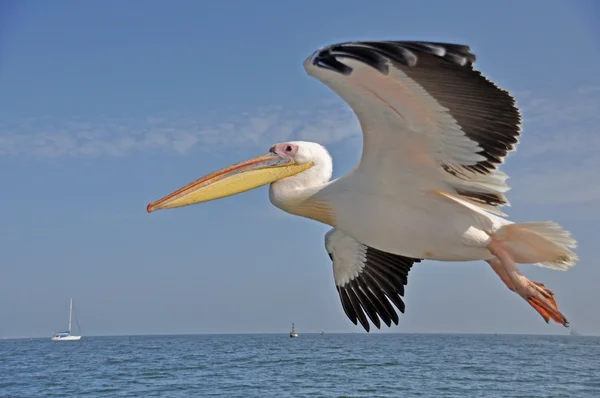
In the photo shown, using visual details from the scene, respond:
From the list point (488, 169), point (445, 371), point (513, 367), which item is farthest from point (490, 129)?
point (513, 367)

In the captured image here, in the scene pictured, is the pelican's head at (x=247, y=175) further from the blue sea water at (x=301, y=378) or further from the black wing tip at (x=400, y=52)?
the blue sea water at (x=301, y=378)

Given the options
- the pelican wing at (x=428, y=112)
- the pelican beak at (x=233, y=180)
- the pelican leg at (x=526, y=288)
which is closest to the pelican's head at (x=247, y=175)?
the pelican beak at (x=233, y=180)

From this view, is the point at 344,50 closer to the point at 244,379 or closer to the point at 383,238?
the point at 383,238

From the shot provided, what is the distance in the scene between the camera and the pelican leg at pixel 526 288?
18.5 feet

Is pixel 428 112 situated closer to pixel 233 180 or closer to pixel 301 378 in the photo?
pixel 233 180

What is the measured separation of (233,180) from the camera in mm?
6230

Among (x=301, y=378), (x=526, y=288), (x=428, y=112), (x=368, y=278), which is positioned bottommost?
(x=301, y=378)

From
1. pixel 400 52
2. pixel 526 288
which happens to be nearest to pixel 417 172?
pixel 526 288

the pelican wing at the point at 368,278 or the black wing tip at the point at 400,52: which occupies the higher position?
the black wing tip at the point at 400,52

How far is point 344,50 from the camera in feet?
14.3

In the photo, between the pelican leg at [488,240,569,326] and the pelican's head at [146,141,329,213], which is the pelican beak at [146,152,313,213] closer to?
the pelican's head at [146,141,329,213]

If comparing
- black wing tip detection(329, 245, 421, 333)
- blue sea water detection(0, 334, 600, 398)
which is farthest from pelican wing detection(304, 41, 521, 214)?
blue sea water detection(0, 334, 600, 398)

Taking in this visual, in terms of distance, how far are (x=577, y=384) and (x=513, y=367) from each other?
1099 cm

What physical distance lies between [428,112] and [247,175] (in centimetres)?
184
